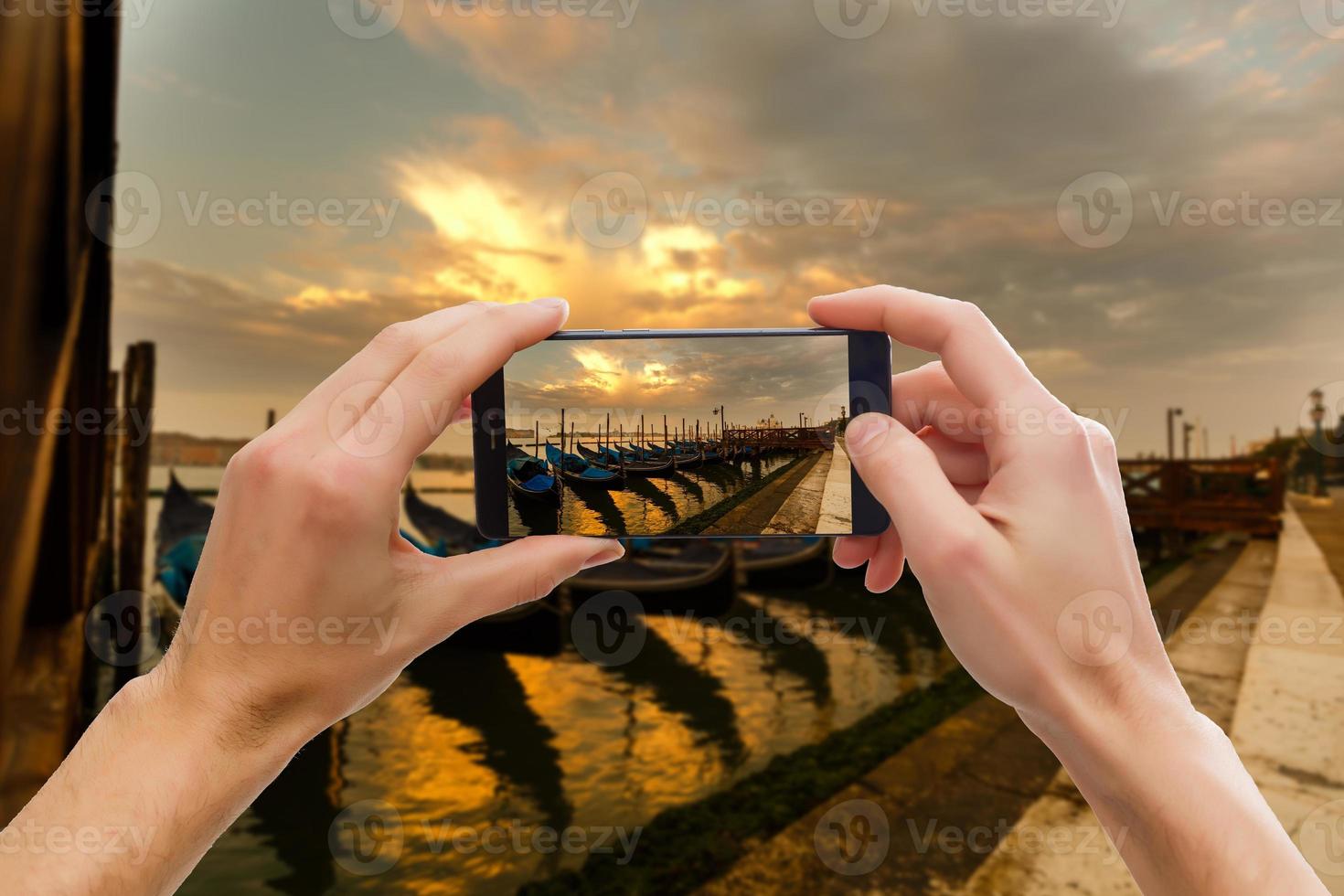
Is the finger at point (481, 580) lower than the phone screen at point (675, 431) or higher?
lower

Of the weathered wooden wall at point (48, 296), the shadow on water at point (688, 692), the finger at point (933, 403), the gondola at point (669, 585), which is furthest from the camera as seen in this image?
the gondola at point (669, 585)

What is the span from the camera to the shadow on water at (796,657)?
27.3 feet

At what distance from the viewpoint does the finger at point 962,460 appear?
145 centimetres

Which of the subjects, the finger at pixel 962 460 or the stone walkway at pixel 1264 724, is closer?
the finger at pixel 962 460

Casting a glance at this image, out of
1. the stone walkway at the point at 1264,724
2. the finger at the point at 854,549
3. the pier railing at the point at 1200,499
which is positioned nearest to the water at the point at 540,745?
the stone walkway at the point at 1264,724

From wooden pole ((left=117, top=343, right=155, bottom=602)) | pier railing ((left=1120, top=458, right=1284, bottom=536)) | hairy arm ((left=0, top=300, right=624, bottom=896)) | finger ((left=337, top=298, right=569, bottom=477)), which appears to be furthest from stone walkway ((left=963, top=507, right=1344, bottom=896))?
wooden pole ((left=117, top=343, right=155, bottom=602))

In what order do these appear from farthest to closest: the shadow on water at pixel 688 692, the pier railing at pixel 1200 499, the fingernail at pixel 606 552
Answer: the pier railing at pixel 1200 499
the shadow on water at pixel 688 692
the fingernail at pixel 606 552

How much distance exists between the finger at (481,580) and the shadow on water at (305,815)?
450 centimetres

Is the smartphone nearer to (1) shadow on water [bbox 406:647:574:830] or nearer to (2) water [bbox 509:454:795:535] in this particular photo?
(2) water [bbox 509:454:795:535]

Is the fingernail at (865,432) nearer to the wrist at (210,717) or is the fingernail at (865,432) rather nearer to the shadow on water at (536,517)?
the shadow on water at (536,517)

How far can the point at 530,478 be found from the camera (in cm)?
134

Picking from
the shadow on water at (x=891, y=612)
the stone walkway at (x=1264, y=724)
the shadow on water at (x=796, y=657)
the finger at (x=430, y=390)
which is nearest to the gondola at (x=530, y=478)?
the finger at (x=430, y=390)

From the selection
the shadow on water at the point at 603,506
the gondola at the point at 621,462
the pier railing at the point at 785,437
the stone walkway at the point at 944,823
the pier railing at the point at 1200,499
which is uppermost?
the pier railing at the point at 785,437

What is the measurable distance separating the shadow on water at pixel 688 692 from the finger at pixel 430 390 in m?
5.65
